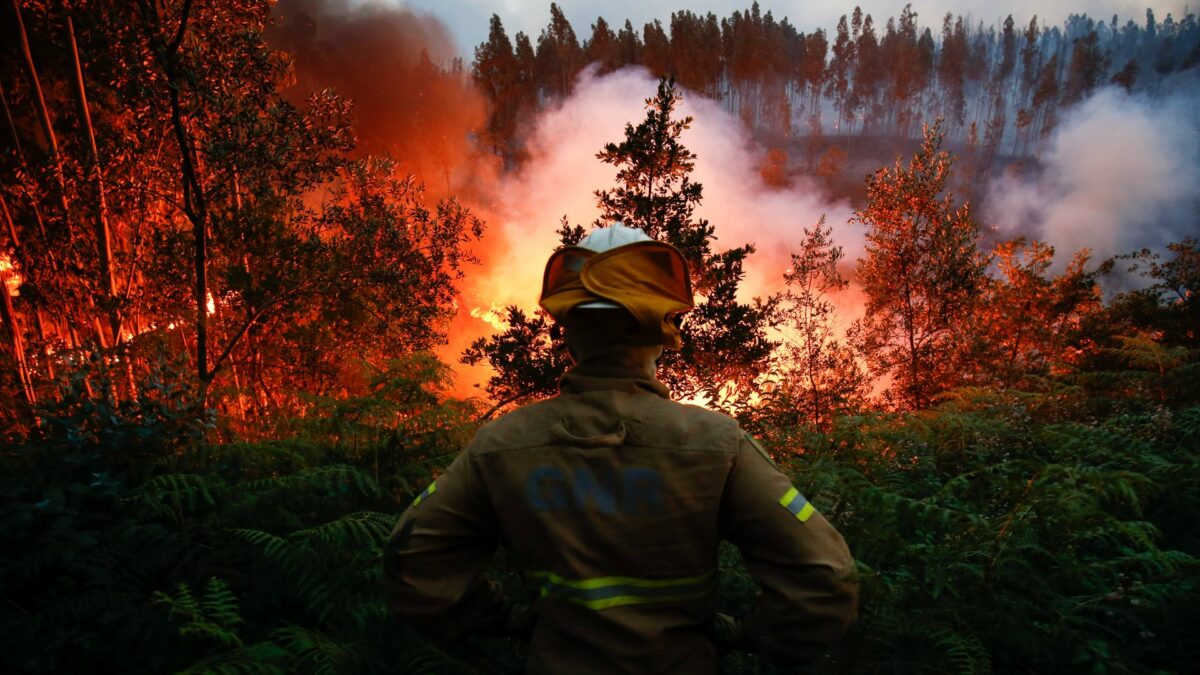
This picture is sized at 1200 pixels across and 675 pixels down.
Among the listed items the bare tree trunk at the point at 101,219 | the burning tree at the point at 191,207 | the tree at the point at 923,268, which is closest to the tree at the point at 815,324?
the tree at the point at 923,268

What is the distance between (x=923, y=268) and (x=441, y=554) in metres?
20.4

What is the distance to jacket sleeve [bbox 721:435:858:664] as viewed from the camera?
1594 millimetres

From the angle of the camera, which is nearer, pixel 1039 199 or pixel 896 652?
pixel 896 652

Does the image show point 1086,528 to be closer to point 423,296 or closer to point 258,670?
point 258,670

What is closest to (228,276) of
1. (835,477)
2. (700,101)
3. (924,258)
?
(835,477)

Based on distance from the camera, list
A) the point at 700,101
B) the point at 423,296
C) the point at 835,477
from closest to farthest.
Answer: the point at 835,477 < the point at 423,296 < the point at 700,101

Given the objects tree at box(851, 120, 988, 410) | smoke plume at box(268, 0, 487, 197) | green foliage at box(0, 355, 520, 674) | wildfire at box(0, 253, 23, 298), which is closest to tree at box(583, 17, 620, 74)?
smoke plume at box(268, 0, 487, 197)

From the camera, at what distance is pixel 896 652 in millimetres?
2357

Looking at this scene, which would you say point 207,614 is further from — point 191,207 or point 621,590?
point 191,207

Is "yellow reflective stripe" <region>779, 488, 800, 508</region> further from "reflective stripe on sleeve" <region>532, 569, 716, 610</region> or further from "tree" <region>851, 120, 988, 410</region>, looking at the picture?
"tree" <region>851, 120, 988, 410</region>

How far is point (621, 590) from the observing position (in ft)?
5.58

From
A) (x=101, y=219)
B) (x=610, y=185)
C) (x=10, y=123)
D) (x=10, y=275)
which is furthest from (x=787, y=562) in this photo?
(x=610, y=185)

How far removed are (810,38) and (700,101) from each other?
2564cm

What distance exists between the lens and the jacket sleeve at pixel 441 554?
1786 mm
